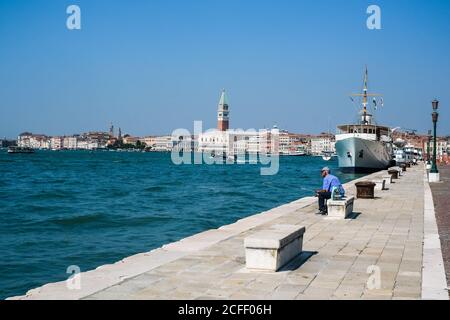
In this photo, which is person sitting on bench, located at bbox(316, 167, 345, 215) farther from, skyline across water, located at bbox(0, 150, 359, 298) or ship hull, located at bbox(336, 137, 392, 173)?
ship hull, located at bbox(336, 137, 392, 173)

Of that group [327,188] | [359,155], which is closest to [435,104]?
[327,188]

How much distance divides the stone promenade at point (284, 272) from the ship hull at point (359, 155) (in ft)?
165

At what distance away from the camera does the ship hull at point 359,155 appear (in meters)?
60.9

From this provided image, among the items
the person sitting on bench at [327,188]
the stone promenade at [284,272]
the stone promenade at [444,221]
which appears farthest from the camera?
the person sitting on bench at [327,188]

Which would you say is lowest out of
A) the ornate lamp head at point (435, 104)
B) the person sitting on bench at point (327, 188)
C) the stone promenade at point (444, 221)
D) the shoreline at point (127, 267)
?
the stone promenade at point (444, 221)

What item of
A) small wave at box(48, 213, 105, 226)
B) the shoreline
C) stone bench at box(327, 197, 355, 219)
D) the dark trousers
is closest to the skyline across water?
small wave at box(48, 213, 105, 226)

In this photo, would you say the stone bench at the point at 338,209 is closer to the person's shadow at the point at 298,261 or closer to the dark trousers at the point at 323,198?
the dark trousers at the point at 323,198

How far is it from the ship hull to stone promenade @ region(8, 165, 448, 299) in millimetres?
50176

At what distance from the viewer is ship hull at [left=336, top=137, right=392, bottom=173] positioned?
60.9 m

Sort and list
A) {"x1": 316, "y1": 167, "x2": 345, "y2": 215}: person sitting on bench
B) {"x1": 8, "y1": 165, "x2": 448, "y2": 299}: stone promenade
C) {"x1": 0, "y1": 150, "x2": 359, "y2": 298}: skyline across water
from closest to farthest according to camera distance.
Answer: {"x1": 8, "y1": 165, "x2": 448, "y2": 299}: stone promenade, {"x1": 0, "y1": 150, "x2": 359, "y2": 298}: skyline across water, {"x1": 316, "y1": 167, "x2": 345, "y2": 215}: person sitting on bench

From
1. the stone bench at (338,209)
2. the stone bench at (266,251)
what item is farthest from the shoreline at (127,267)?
the stone bench at (338,209)

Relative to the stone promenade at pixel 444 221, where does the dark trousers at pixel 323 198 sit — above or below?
above

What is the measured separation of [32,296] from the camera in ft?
20.8
